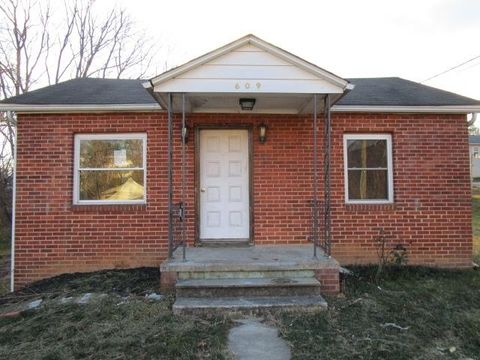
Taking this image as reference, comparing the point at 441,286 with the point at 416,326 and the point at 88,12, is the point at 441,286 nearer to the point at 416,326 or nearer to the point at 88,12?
the point at 416,326

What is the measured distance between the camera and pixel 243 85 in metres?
5.30

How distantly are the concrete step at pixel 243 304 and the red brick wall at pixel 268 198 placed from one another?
1964 mm

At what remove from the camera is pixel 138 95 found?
276 inches

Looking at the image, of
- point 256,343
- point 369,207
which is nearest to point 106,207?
point 256,343

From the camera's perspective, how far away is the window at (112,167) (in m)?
6.62

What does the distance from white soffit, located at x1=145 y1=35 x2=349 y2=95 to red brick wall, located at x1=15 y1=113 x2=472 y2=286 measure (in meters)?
1.39

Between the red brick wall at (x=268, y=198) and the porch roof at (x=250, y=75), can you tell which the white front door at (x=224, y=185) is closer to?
the red brick wall at (x=268, y=198)

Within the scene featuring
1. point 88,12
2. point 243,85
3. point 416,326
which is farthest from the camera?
point 88,12

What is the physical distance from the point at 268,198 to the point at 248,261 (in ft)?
5.37

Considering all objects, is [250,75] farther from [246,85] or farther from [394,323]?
[394,323]

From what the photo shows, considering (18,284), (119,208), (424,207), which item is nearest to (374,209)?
(424,207)

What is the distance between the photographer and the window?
662 cm

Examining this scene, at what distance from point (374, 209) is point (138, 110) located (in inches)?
182

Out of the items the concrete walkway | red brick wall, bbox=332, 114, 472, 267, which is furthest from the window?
red brick wall, bbox=332, 114, 472, 267
